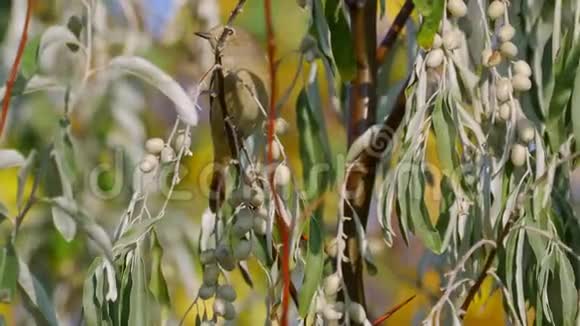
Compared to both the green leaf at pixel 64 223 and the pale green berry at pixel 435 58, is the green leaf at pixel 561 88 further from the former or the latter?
the green leaf at pixel 64 223

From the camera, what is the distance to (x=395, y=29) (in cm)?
110

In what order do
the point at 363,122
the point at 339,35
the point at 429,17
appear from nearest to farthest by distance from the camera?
the point at 429,17, the point at 339,35, the point at 363,122

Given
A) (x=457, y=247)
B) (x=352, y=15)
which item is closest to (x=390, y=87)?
(x=352, y=15)

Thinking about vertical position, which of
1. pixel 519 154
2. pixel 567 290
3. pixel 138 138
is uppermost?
pixel 138 138

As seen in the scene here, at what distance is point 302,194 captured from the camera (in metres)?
0.96

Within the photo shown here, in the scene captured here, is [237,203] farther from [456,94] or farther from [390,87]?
[390,87]

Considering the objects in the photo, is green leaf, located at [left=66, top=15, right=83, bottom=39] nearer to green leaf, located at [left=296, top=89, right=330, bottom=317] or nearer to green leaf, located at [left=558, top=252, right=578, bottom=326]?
green leaf, located at [left=296, top=89, right=330, bottom=317]

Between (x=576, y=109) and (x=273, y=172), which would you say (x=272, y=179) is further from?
(x=576, y=109)

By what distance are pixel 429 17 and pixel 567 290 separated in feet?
0.73

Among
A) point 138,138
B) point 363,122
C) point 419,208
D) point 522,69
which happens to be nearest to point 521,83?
point 522,69

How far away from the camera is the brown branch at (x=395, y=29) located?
3.49 ft

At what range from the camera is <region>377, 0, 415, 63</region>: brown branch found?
3.49 feet

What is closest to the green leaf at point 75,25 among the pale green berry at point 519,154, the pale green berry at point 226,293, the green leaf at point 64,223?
the green leaf at point 64,223

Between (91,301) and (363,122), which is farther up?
(363,122)
